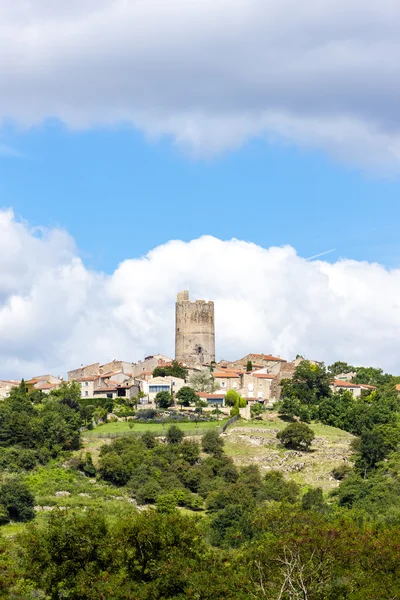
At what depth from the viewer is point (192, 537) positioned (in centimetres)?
4344

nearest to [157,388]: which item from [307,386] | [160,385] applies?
[160,385]

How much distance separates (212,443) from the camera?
7850cm

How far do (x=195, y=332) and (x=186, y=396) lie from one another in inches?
800

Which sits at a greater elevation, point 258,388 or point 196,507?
point 258,388

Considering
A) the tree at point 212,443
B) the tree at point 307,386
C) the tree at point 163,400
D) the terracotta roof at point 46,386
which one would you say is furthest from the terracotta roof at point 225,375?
the tree at point 212,443

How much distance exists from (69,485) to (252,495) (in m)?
12.0

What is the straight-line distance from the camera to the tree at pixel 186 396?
3693 inches

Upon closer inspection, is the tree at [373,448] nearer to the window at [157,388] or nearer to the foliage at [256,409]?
the foliage at [256,409]

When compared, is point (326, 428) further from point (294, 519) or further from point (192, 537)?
point (192, 537)

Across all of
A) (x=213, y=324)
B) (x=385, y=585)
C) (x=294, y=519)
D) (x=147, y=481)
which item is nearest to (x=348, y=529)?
(x=294, y=519)

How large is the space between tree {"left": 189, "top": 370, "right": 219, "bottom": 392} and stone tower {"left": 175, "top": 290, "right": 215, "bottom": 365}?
1000 cm

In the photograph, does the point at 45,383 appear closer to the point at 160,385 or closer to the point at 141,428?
the point at 160,385

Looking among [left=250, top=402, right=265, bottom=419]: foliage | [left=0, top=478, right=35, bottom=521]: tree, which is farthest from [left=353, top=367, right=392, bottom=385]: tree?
[left=0, top=478, right=35, bottom=521]: tree

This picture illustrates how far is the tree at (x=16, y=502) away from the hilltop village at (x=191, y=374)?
97.4ft
